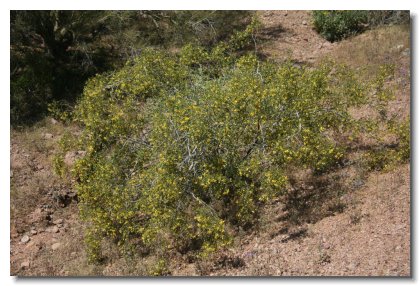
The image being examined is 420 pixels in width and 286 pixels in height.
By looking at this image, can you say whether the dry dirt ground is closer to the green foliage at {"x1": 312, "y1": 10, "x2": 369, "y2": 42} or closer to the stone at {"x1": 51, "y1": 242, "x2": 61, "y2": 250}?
the stone at {"x1": 51, "y1": 242, "x2": 61, "y2": 250}

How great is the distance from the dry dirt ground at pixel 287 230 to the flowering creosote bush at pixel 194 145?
390 millimetres

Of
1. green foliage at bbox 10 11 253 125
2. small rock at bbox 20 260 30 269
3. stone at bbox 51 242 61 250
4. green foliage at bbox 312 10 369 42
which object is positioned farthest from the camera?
green foliage at bbox 312 10 369 42

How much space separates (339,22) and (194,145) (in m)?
7.47

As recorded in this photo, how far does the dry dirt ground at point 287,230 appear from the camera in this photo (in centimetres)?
575

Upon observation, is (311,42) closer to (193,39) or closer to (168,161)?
(193,39)

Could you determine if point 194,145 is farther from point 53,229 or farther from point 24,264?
point 53,229

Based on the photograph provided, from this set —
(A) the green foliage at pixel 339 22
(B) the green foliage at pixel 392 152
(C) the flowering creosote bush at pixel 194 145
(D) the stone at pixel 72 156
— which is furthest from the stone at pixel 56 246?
(A) the green foliage at pixel 339 22

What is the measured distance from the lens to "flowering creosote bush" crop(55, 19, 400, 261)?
228 inches

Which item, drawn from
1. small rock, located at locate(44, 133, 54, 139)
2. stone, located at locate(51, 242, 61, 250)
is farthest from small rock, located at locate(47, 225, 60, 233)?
small rock, located at locate(44, 133, 54, 139)

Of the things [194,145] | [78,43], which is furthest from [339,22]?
[194,145]

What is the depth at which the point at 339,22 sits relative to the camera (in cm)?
1196

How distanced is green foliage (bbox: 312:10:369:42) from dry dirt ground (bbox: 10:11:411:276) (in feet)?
9.41

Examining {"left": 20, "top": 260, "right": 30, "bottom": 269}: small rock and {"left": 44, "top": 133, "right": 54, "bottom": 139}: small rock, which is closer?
{"left": 20, "top": 260, "right": 30, "bottom": 269}: small rock

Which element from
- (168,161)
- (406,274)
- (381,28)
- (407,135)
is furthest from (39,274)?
(381,28)
